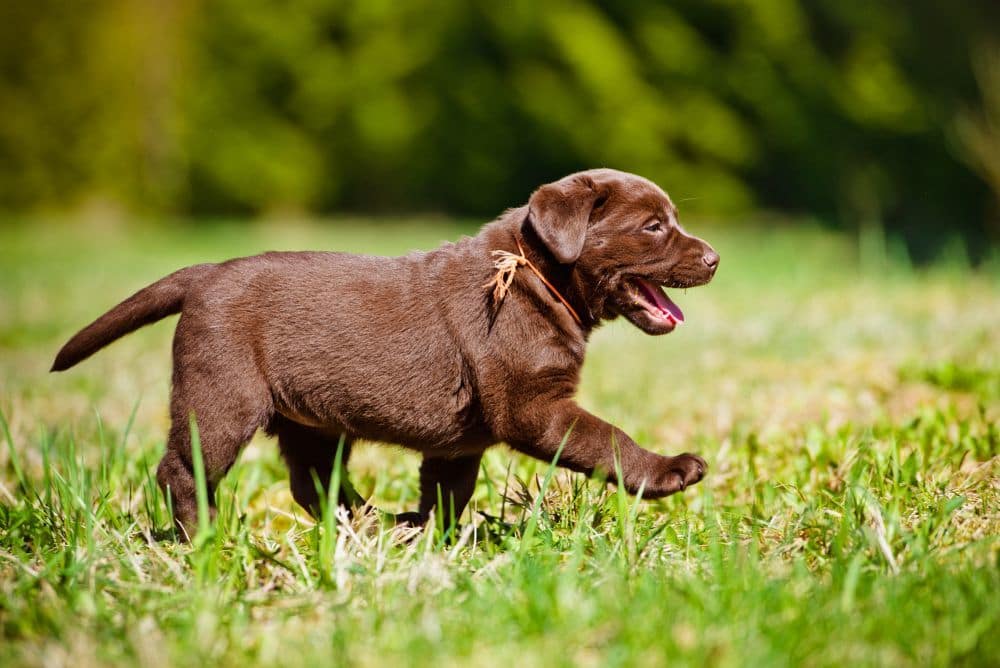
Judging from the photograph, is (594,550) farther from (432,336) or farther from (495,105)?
(495,105)

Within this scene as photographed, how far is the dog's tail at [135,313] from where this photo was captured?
303 cm

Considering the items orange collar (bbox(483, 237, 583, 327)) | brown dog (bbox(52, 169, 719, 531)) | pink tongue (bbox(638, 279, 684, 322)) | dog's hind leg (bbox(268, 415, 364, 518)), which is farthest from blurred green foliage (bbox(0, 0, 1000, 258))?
dog's hind leg (bbox(268, 415, 364, 518))

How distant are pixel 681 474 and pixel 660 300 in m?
0.69

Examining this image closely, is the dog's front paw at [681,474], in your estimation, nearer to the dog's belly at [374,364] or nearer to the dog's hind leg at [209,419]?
the dog's belly at [374,364]

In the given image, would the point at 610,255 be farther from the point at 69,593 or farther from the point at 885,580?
the point at 69,593

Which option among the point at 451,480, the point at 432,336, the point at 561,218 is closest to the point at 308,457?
the point at 451,480

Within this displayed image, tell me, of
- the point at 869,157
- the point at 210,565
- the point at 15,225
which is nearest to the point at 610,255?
the point at 210,565

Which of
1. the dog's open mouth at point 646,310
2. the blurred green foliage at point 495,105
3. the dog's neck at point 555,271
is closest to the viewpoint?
the dog's neck at point 555,271

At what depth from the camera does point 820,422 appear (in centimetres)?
400

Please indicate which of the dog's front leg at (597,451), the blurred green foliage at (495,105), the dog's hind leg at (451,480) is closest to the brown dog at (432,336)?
the dog's front leg at (597,451)

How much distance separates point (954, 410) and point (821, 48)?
1685 centimetres

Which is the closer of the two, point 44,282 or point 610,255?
point 610,255

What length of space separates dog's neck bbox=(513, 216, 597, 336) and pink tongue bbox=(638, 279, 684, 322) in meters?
0.22

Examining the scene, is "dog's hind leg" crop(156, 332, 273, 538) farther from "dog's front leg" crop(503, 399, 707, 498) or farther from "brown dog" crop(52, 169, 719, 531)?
"dog's front leg" crop(503, 399, 707, 498)
